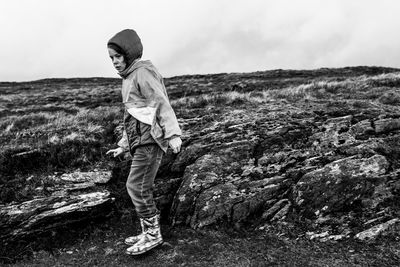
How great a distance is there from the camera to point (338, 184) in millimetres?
5867

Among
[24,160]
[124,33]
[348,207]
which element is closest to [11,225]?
[24,160]

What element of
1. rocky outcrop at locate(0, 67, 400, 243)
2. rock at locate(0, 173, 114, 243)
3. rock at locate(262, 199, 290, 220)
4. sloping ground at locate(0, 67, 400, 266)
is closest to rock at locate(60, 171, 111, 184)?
rocky outcrop at locate(0, 67, 400, 243)

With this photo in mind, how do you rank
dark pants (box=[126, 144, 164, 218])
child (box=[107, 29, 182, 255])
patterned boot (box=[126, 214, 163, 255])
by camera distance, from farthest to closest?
patterned boot (box=[126, 214, 163, 255]), dark pants (box=[126, 144, 164, 218]), child (box=[107, 29, 182, 255])

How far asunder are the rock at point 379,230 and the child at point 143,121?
3152 mm

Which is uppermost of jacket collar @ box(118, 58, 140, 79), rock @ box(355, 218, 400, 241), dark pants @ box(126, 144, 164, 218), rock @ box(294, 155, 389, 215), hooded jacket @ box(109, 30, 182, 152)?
jacket collar @ box(118, 58, 140, 79)

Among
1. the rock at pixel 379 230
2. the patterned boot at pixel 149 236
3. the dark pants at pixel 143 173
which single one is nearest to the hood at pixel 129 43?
the dark pants at pixel 143 173

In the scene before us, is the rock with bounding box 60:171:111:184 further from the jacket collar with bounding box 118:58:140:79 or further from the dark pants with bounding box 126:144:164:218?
the jacket collar with bounding box 118:58:140:79

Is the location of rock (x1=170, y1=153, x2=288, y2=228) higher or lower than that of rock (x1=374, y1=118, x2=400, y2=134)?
lower

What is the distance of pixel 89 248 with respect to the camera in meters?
5.58

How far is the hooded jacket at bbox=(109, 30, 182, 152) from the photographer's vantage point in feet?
15.8

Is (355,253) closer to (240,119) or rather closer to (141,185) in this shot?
(141,185)

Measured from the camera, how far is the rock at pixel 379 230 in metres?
5.14

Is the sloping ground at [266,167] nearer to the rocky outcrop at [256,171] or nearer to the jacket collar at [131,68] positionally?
the rocky outcrop at [256,171]

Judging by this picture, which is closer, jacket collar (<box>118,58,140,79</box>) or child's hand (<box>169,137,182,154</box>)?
child's hand (<box>169,137,182,154</box>)
